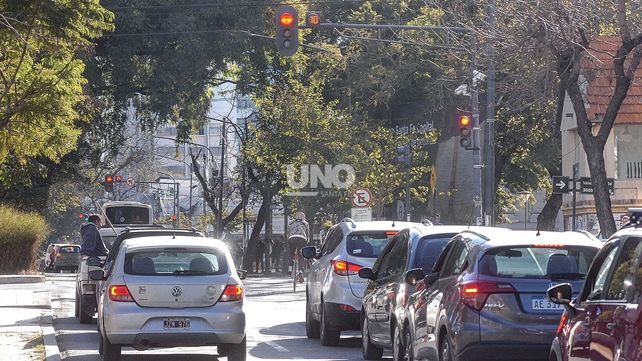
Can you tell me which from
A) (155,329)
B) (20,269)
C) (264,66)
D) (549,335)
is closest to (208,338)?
(155,329)

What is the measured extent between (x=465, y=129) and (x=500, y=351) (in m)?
21.1

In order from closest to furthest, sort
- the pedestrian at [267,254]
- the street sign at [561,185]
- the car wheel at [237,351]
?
the car wheel at [237,351], the street sign at [561,185], the pedestrian at [267,254]

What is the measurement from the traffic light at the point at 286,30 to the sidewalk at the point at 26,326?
22.2 ft

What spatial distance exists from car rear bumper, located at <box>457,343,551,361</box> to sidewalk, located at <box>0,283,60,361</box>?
572cm

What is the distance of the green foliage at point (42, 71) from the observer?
20422mm

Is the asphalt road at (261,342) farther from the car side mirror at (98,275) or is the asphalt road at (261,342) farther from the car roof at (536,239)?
the car roof at (536,239)

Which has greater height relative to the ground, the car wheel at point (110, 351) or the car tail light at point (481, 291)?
the car tail light at point (481, 291)

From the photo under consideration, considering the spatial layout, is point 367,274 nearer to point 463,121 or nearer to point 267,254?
point 463,121

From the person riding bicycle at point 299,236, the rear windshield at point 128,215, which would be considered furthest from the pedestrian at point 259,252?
the person riding bicycle at point 299,236

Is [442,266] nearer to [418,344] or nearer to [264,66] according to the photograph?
[418,344]

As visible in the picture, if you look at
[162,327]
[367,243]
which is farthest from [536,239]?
[367,243]

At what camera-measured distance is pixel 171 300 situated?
47.8 feet

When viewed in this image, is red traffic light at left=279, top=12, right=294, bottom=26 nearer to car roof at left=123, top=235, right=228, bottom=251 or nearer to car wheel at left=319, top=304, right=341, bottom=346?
car wheel at left=319, top=304, right=341, bottom=346

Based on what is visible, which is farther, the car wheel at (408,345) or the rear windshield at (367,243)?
the rear windshield at (367,243)
